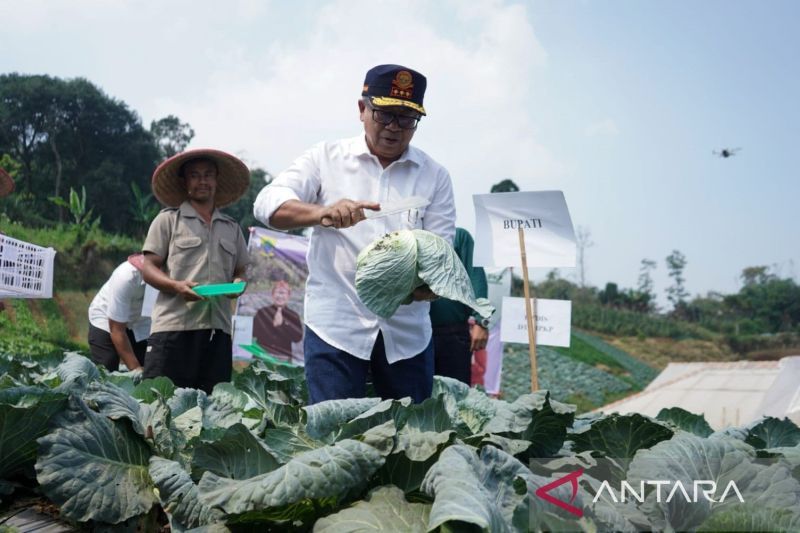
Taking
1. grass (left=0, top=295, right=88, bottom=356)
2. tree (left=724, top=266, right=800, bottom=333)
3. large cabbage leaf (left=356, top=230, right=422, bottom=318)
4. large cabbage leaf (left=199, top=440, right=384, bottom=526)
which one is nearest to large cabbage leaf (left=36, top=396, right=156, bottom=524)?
large cabbage leaf (left=199, top=440, right=384, bottom=526)

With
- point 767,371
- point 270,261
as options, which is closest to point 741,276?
point 767,371

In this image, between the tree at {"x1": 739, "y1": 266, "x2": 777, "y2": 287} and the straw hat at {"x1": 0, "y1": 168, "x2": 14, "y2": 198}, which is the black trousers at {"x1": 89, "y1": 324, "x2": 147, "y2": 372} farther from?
the tree at {"x1": 739, "y1": 266, "x2": 777, "y2": 287}

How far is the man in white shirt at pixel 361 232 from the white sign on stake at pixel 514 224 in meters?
0.71

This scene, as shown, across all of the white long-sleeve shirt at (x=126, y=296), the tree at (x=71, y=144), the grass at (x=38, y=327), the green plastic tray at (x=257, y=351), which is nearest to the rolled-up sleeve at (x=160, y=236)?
the white long-sleeve shirt at (x=126, y=296)

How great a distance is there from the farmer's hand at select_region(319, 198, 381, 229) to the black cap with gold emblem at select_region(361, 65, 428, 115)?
1.59ft

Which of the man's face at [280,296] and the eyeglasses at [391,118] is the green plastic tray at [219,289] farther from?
the man's face at [280,296]

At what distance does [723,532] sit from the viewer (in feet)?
4.07

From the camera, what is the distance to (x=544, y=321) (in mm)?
6051

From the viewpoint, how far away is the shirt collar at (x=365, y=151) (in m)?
2.81

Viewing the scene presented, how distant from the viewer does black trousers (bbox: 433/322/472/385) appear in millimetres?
4457

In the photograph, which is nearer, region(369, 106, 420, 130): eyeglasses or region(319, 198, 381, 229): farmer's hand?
region(319, 198, 381, 229): farmer's hand

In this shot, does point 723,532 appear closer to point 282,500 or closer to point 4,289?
point 282,500

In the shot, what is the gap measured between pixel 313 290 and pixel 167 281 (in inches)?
60.8

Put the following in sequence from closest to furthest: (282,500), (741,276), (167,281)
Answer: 1. (282,500)
2. (167,281)
3. (741,276)
